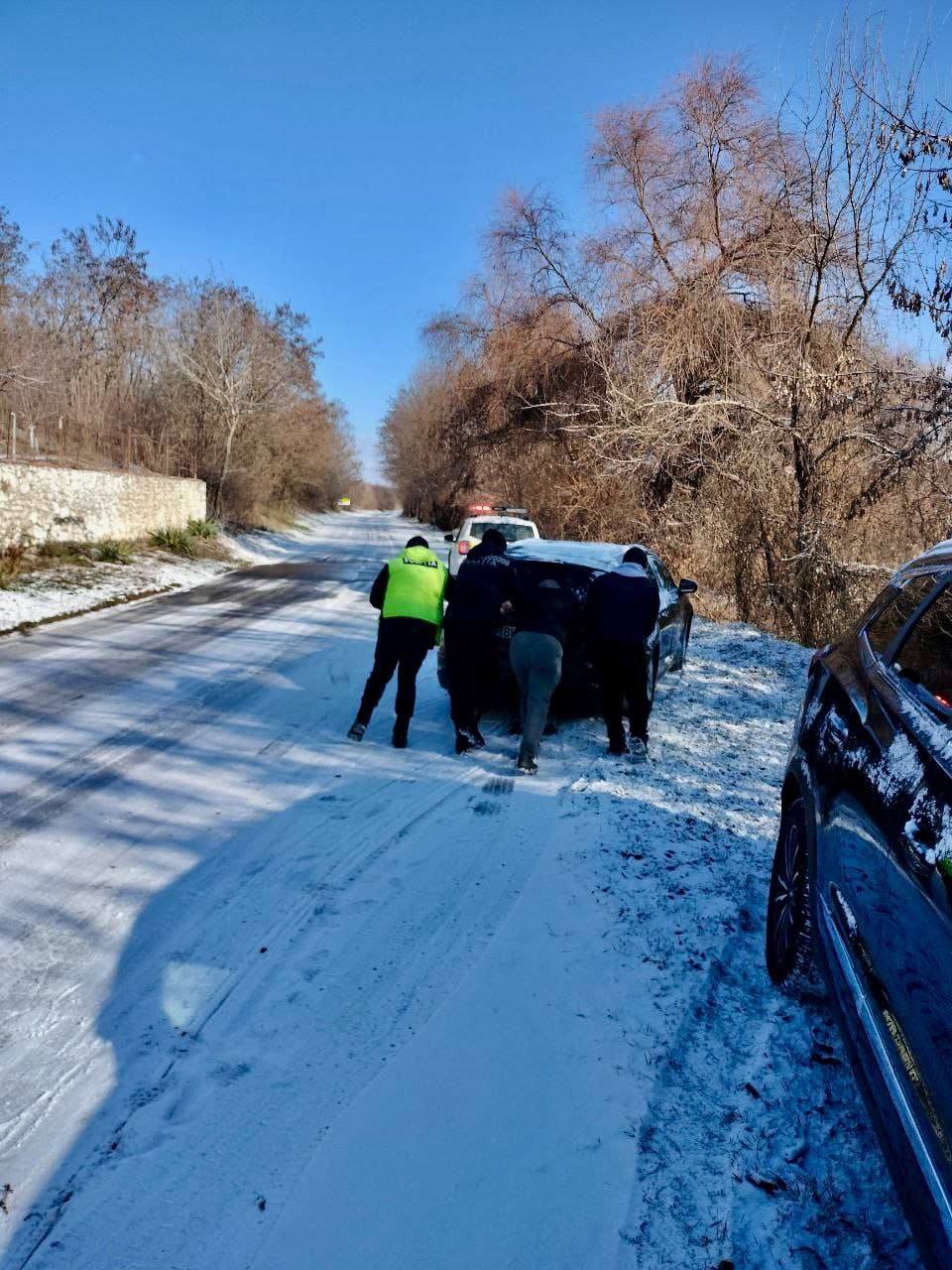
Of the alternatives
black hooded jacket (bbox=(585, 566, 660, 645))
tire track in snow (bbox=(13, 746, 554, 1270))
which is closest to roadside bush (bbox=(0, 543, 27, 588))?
black hooded jacket (bbox=(585, 566, 660, 645))

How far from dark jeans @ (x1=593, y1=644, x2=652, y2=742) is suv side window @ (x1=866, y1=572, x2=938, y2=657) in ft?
9.51

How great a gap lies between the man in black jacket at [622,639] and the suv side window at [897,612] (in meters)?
2.82

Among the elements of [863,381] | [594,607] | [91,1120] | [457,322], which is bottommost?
[91,1120]

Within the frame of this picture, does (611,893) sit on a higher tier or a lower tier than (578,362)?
lower

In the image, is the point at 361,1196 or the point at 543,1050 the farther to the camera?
the point at 543,1050

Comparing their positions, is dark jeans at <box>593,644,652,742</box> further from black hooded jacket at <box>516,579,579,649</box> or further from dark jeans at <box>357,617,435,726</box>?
dark jeans at <box>357,617,435,726</box>

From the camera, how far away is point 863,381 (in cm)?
1027

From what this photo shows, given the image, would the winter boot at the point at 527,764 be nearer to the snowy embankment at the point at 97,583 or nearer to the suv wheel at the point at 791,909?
the suv wheel at the point at 791,909

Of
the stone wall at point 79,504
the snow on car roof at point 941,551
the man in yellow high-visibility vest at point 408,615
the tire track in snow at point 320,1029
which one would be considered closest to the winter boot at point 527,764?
the man in yellow high-visibility vest at point 408,615

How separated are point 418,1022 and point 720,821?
9.29ft

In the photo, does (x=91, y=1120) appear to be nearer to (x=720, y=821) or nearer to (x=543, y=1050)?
(x=543, y=1050)

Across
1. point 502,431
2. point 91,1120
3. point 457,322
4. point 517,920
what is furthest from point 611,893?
point 457,322

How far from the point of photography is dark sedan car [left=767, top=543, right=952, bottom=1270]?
176 cm

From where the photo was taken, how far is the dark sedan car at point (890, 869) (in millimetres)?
1765
